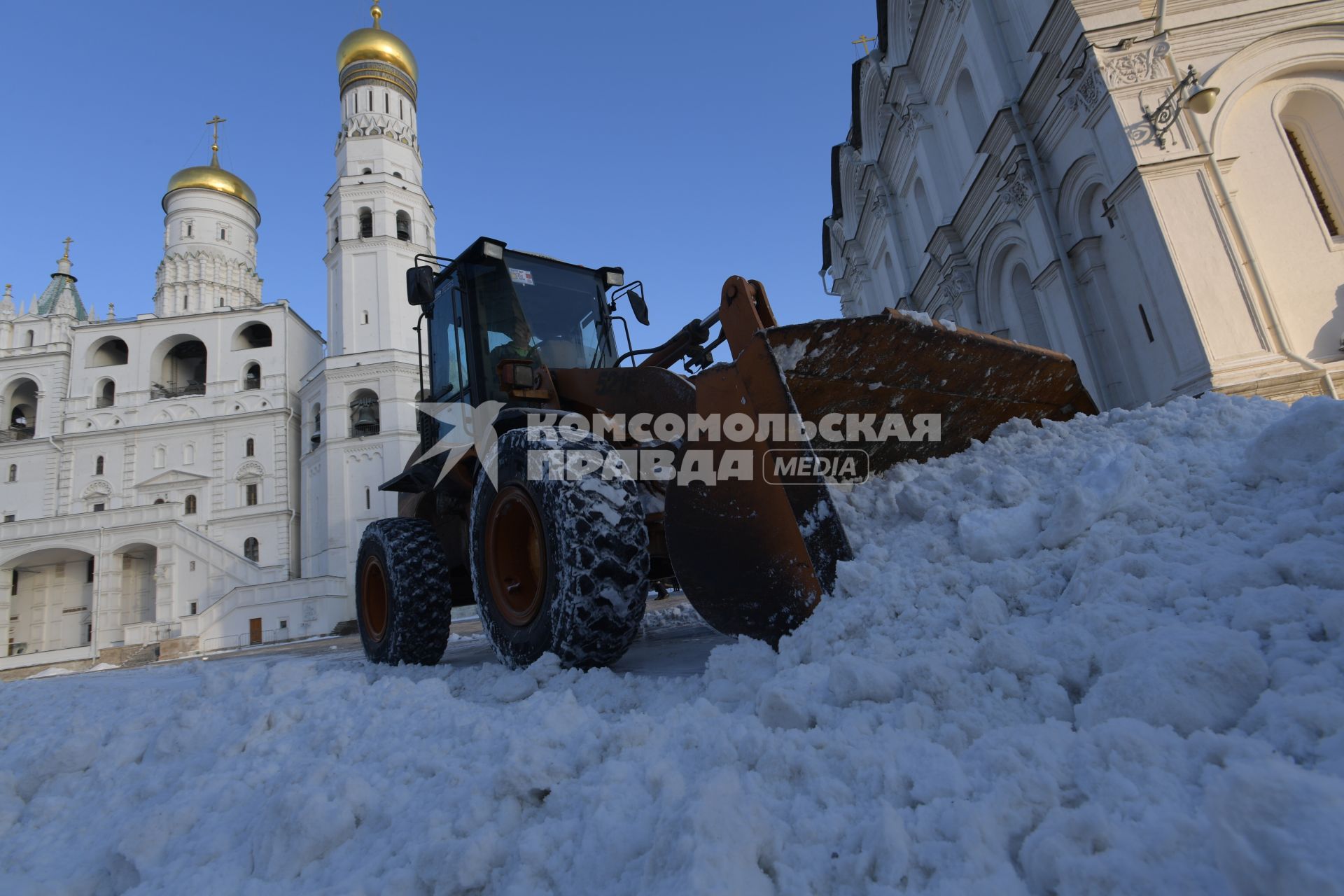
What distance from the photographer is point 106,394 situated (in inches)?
1550

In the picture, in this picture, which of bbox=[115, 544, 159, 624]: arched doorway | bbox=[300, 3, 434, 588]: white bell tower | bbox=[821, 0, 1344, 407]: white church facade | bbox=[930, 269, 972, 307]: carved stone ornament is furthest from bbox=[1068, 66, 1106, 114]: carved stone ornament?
bbox=[115, 544, 159, 624]: arched doorway

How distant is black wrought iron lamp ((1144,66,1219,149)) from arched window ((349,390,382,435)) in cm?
3259

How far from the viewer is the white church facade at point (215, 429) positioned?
29922mm

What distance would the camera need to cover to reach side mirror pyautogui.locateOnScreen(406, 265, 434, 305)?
5.03m

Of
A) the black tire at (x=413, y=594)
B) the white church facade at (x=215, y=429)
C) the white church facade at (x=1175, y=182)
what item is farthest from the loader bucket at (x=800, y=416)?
the white church facade at (x=215, y=429)

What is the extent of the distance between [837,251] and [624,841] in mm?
26238

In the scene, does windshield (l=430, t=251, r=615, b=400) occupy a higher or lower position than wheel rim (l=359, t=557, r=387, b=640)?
higher

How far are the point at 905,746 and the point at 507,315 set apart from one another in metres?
4.05

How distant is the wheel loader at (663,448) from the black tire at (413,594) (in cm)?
1

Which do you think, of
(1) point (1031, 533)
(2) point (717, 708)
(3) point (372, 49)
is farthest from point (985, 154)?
(3) point (372, 49)

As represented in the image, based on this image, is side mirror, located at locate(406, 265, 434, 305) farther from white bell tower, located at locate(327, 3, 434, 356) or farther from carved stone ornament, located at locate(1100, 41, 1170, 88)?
white bell tower, located at locate(327, 3, 434, 356)

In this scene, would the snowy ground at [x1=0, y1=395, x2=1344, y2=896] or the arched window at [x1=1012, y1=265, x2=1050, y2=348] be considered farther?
the arched window at [x1=1012, y1=265, x2=1050, y2=348]

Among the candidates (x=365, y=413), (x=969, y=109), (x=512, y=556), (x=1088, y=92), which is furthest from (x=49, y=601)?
(x=1088, y=92)

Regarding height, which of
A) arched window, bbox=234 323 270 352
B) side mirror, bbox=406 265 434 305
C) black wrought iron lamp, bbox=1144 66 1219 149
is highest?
arched window, bbox=234 323 270 352
